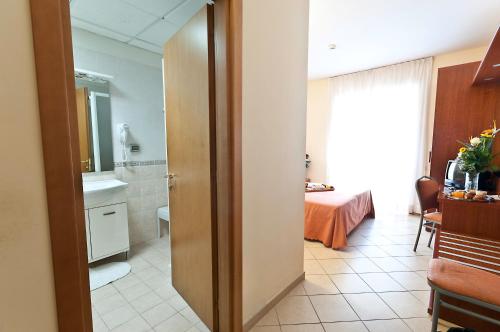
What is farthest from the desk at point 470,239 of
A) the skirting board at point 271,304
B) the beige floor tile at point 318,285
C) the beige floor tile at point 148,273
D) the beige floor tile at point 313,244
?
the beige floor tile at point 148,273

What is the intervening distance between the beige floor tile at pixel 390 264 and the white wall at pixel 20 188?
266 centimetres

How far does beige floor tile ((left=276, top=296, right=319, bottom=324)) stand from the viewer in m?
1.59

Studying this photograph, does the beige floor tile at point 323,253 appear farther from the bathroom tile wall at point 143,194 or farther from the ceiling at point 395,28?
the ceiling at point 395,28

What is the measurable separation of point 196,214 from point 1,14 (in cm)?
124

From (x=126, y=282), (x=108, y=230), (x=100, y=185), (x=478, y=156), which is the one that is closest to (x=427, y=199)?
(x=478, y=156)

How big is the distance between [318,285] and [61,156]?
83.0 inches

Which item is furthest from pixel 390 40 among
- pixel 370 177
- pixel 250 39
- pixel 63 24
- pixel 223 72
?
pixel 63 24

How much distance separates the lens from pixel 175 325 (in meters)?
1.55

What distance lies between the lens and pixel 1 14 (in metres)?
0.56

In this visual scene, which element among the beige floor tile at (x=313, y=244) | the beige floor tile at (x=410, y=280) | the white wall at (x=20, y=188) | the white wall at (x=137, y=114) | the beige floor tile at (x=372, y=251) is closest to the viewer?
the white wall at (x=20, y=188)

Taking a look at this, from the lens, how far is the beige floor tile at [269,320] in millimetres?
1557

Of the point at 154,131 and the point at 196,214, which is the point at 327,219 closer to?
the point at 196,214

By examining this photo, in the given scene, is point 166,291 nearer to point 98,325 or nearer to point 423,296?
point 98,325

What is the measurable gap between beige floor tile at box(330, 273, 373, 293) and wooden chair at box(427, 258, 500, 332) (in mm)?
700
